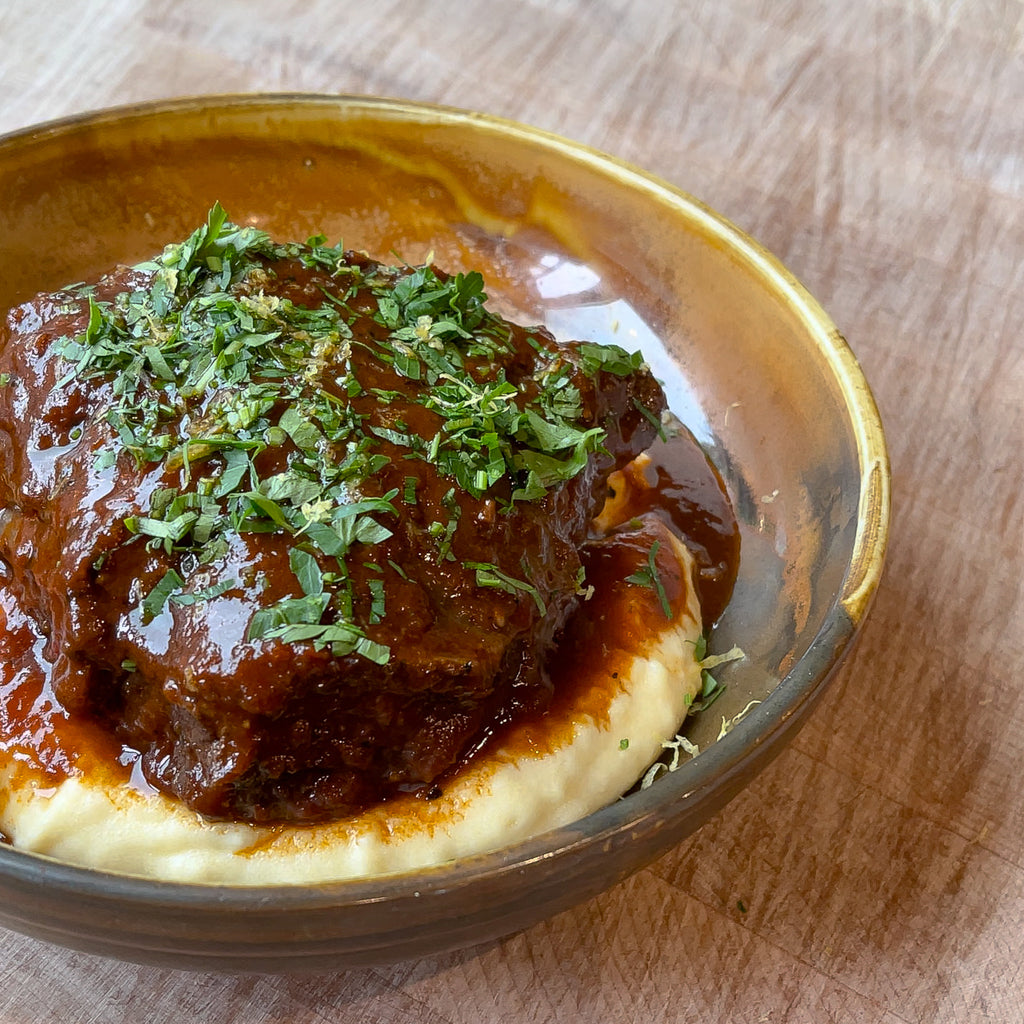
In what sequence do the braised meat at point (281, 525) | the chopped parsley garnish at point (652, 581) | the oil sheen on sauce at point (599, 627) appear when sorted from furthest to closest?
the chopped parsley garnish at point (652, 581), the oil sheen on sauce at point (599, 627), the braised meat at point (281, 525)

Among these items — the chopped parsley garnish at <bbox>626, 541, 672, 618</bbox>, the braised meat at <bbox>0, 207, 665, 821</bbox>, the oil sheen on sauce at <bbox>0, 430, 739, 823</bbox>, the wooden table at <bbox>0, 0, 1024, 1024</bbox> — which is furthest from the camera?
the chopped parsley garnish at <bbox>626, 541, 672, 618</bbox>

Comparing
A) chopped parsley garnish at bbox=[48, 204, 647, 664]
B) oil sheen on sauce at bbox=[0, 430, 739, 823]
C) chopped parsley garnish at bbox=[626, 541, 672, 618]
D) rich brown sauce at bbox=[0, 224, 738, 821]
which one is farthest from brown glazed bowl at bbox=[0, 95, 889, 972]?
chopped parsley garnish at bbox=[48, 204, 647, 664]

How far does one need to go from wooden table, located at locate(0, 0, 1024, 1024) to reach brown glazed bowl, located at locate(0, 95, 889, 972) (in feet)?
1.68

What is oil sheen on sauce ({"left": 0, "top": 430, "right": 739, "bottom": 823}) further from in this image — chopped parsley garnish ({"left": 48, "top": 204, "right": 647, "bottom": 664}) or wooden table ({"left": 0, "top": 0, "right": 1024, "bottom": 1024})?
wooden table ({"left": 0, "top": 0, "right": 1024, "bottom": 1024})

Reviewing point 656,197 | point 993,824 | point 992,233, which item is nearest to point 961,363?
point 992,233

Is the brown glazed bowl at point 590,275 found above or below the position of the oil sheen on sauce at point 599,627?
above

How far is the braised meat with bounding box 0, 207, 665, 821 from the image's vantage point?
6.81 ft

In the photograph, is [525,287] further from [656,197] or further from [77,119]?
[77,119]

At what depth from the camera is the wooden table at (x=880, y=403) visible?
2492 millimetres

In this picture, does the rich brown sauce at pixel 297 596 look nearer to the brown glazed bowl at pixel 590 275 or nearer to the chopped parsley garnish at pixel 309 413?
the chopped parsley garnish at pixel 309 413

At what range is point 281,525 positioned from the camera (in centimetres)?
211

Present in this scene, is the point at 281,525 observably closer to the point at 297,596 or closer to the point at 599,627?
the point at 297,596

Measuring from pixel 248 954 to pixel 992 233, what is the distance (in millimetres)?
3949

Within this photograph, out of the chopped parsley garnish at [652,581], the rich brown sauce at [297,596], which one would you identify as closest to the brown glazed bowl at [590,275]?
the chopped parsley garnish at [652,581]
